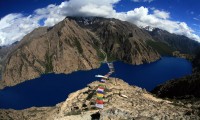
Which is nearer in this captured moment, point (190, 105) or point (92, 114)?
point (92, 114)

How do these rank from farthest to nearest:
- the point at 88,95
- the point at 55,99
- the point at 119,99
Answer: the point at 55,99
the point at 88,95
the point at 119,99

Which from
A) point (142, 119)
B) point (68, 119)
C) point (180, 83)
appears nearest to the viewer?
point (142, 119)

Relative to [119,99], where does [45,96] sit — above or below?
below

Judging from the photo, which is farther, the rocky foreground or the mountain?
the mountain

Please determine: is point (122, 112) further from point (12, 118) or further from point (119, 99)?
point (12, 118)

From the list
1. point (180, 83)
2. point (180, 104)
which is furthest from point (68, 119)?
point (180, 83)

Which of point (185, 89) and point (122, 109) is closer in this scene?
point (122, 109)

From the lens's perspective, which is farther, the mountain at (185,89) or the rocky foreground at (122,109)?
the mountain at (185,89)

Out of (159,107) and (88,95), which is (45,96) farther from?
(159,107)

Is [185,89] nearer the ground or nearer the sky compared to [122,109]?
nearer the sky
